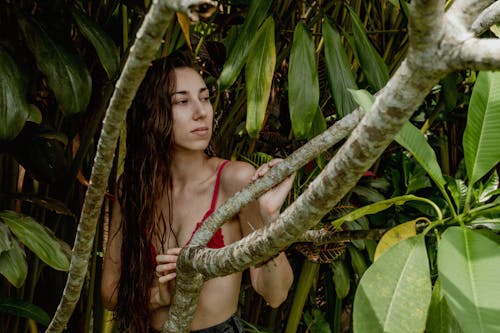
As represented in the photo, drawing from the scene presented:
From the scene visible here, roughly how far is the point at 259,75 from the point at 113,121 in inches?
16.4

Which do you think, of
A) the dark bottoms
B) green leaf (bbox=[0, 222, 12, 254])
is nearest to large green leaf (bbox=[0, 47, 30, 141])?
green leaf (bbox=[0, 222, 12, 254])

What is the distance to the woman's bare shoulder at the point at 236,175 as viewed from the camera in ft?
3.79

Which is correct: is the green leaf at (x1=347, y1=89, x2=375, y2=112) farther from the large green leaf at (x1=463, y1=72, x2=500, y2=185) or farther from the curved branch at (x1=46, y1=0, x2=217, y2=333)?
the curved branch at (x1=46, y1=0, x2=217, y2=333)

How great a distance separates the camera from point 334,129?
2.64 ft

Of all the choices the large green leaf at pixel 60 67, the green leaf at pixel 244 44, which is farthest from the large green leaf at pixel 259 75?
the large green leaf at pixel 60 67

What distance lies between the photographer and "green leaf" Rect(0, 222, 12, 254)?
3.22 feet

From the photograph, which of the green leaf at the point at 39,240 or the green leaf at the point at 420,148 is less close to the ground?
the green leaf at the point at 420,148

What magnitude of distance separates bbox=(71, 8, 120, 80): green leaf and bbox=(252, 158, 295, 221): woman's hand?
1.17 ft

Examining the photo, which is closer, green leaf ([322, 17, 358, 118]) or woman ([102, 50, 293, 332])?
green leaf ([322, 17, 358, 118])

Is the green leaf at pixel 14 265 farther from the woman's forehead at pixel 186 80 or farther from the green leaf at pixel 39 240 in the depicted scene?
the woman's forehead at pixel 186 80

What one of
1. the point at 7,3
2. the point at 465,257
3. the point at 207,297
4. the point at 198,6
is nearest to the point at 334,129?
the point at 465,257

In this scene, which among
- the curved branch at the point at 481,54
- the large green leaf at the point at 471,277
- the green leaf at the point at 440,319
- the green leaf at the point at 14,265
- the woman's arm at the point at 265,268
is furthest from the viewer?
the woman's arm at the point at 265,268

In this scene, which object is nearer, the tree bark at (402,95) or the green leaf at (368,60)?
the tree bark at (402,95)

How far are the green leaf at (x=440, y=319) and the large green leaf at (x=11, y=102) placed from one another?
2.09ft
